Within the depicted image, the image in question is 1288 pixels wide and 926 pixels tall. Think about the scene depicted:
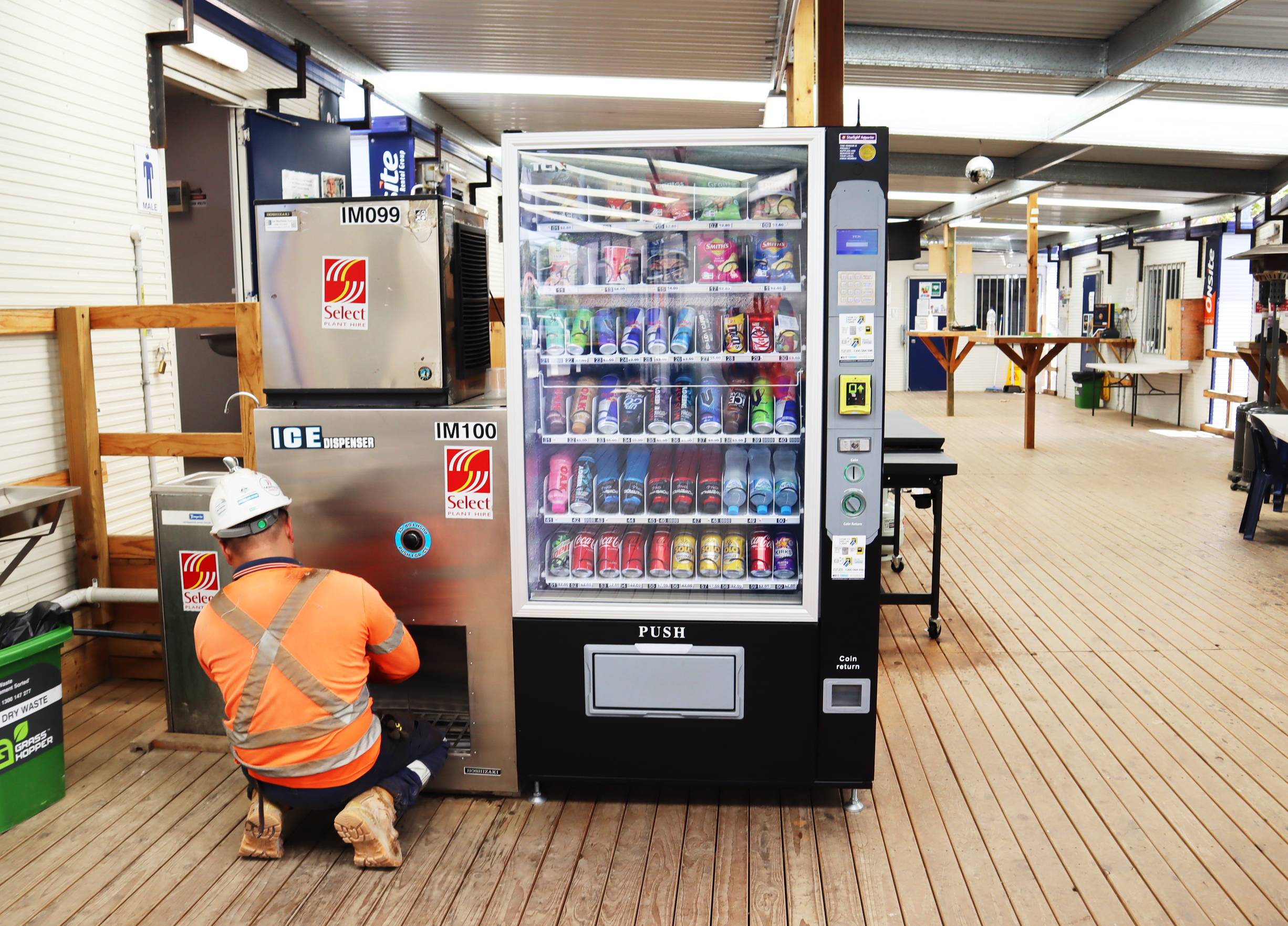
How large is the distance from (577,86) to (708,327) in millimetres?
5132

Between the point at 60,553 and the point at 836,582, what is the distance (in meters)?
3.39

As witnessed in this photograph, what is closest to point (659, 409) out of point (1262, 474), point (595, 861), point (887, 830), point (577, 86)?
point (595, 861)

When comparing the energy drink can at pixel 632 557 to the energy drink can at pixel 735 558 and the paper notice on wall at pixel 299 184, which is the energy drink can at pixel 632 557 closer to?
the energy drink can at pixel 735 558

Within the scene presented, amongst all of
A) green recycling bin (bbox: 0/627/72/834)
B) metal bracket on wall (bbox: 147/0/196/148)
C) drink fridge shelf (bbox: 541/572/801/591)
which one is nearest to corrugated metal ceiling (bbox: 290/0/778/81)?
metal bracket on wall (bbox: 147/0/196/148)

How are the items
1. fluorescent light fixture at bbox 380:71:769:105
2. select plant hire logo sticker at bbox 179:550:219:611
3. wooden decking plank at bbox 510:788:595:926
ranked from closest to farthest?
wooden decking plank at bbox 510:788:595:926
select plant hire logo sticker at bbox 179:550:219:611
fluorescent light fixture at bbox 380:71:769:105

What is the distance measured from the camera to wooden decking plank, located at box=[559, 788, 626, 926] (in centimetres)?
266

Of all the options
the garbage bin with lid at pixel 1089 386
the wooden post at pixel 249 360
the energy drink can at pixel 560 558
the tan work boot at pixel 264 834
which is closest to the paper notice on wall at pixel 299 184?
the wooden post at pixel 249 360

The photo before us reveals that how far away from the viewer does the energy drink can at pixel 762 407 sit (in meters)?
3.17

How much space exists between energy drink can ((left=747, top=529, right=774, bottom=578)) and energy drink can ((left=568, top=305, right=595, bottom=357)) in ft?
2.81

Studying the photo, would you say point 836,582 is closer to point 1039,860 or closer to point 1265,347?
point 1039,860

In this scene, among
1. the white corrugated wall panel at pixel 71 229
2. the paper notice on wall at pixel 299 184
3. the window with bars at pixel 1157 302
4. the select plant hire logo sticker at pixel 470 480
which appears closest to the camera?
the select plant hire logo sticker at pixel 470 480

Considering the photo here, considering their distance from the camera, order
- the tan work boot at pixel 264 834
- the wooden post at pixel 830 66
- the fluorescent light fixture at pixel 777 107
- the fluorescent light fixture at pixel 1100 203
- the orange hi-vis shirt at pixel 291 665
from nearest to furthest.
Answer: the orange hi-vis shirt at pixel 291 665
the tan work boot at pixel 264 834
the wooden post at pixel 830 66
the fluorescent light fixture at pixel 777 107
the fluorescent light fixture at pixel 1100 203

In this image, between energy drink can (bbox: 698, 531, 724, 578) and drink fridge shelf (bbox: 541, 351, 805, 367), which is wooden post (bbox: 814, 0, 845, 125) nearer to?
drink fridge shelf (bbox: 541, 351, 805, 367)

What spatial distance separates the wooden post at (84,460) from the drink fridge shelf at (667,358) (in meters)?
2.30
